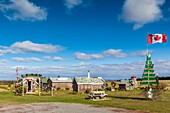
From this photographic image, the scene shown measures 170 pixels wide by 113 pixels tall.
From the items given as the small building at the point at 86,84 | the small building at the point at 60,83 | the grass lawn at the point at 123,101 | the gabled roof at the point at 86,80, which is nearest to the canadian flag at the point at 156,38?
the grass lawn at the point at 123,101

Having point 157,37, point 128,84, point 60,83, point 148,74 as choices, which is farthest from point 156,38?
point 128,84

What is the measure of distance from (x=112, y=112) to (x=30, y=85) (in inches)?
1487

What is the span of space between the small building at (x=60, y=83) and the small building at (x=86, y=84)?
8.10m

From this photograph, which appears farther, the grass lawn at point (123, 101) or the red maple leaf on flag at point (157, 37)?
the red maple leaf on flag at point (157, 37)

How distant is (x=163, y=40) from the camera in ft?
111

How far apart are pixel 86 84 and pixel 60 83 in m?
11.9

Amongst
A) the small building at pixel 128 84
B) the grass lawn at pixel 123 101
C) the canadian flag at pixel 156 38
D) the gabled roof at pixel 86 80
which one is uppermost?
the canadian flag at pixel 156 38

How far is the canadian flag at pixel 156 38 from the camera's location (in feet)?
111

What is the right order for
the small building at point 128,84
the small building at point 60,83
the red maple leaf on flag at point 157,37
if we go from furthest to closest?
the small building at point 128,84 < the small building at point 60,83 < the red maple leaf on flag at point 157,37

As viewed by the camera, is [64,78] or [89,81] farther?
[64,78]

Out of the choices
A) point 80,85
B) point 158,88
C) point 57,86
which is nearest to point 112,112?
point 158,88

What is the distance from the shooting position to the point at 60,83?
73.9 m

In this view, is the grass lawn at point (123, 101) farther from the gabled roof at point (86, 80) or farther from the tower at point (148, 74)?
the gabled roof at point (86, 80)

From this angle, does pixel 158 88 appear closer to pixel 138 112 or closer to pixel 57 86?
pixel 138 112
